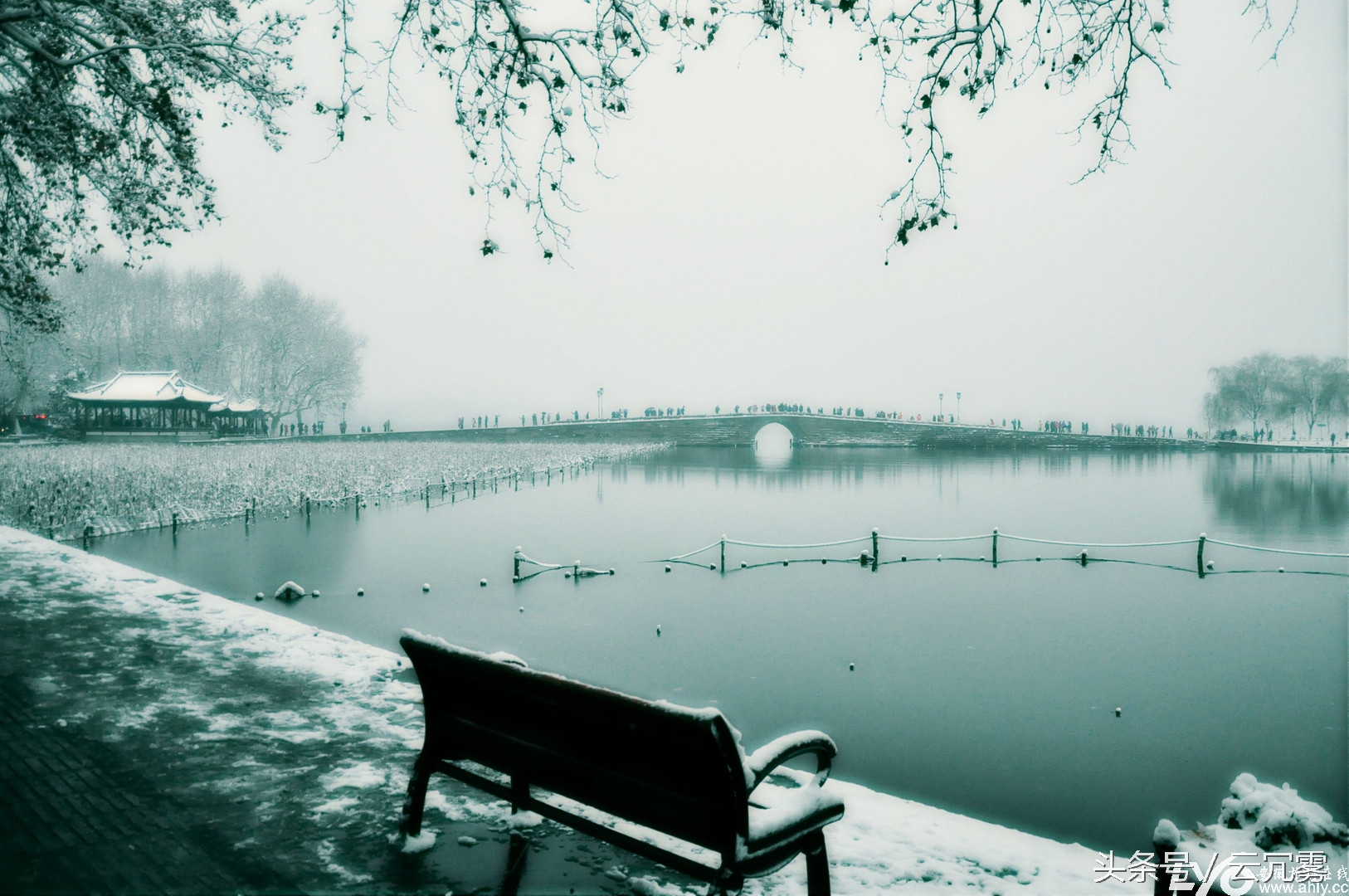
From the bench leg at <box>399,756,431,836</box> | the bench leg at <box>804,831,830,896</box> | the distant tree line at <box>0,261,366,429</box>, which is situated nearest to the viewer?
the bench leg at <box>804,831,830,896</box>

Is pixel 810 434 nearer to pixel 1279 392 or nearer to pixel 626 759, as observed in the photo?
pixel 1279 392

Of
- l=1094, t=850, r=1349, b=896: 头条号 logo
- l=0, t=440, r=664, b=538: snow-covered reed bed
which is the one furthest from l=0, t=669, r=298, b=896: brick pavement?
l=0, t=440, r=664, b=538: snow-covered reed bed

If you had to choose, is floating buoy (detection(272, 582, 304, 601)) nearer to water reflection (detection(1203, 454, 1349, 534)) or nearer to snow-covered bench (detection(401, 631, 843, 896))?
snow-covered bench (detection(401, 631, 843, 896))

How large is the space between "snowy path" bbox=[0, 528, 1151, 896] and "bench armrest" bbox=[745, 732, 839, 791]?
1.91 feet

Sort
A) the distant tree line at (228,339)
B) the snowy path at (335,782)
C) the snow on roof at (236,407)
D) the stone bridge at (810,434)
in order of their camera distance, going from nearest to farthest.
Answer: the snowy path at (335,782) < the snow on roof at (236,407) < the distant tree line at (228,339) < the stone bridge at (810,434)

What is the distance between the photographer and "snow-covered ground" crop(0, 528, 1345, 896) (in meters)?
3.68

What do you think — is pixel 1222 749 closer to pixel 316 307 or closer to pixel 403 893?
pixel 403 893

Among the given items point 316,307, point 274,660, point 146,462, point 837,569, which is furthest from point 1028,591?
point 316,307

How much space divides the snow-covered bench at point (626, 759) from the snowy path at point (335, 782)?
1.05 ft

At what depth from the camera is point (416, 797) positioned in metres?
3.81

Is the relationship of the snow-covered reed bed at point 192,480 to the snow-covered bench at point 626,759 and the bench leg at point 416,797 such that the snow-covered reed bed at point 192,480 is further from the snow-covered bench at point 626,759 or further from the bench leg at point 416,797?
the snow-covered bench at point 626,759

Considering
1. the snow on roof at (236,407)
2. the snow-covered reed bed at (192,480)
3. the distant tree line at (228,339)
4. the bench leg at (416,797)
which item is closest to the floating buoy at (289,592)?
the snow-covered reed bed at (192,480)

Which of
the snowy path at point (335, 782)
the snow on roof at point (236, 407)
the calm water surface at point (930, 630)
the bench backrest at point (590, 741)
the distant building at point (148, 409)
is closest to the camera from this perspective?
the bench backrest at point (590, 741)

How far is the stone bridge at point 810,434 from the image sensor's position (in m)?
80.4
